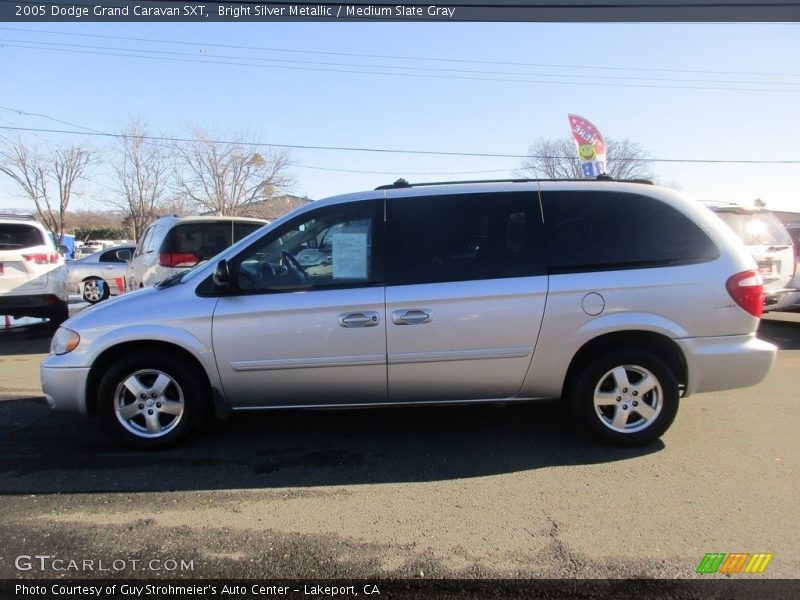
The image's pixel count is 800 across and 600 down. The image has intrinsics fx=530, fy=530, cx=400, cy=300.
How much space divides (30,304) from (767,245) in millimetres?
11528

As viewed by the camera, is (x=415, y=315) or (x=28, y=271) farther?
(x=28, y=271)

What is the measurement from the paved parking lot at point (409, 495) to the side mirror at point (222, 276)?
4.07 ft

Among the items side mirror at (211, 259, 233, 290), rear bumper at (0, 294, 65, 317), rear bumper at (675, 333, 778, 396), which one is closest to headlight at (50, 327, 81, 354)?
side mirror at (211, 259, 233, 290)

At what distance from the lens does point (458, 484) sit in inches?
133

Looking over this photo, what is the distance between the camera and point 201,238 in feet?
25.0

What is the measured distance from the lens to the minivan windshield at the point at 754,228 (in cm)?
810

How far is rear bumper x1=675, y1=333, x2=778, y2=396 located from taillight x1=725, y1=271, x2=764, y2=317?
223 millimetres

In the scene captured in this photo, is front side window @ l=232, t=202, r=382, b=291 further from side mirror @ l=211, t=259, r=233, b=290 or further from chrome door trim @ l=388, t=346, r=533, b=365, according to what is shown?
chrome door trim @ l=388, t=346, r=533, b=365

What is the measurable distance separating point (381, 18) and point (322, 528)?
319 inches

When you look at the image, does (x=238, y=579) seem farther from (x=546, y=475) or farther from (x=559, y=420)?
(x=559, y=420)

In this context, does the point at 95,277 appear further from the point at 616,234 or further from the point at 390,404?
the point at 616,234

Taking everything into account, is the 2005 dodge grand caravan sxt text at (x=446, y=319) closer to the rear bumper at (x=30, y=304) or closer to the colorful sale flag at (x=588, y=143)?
the rear bumper at (x=30, y=304)

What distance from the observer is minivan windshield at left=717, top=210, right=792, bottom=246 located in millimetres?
8102

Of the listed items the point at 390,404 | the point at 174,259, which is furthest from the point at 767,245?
the point at 174,259
